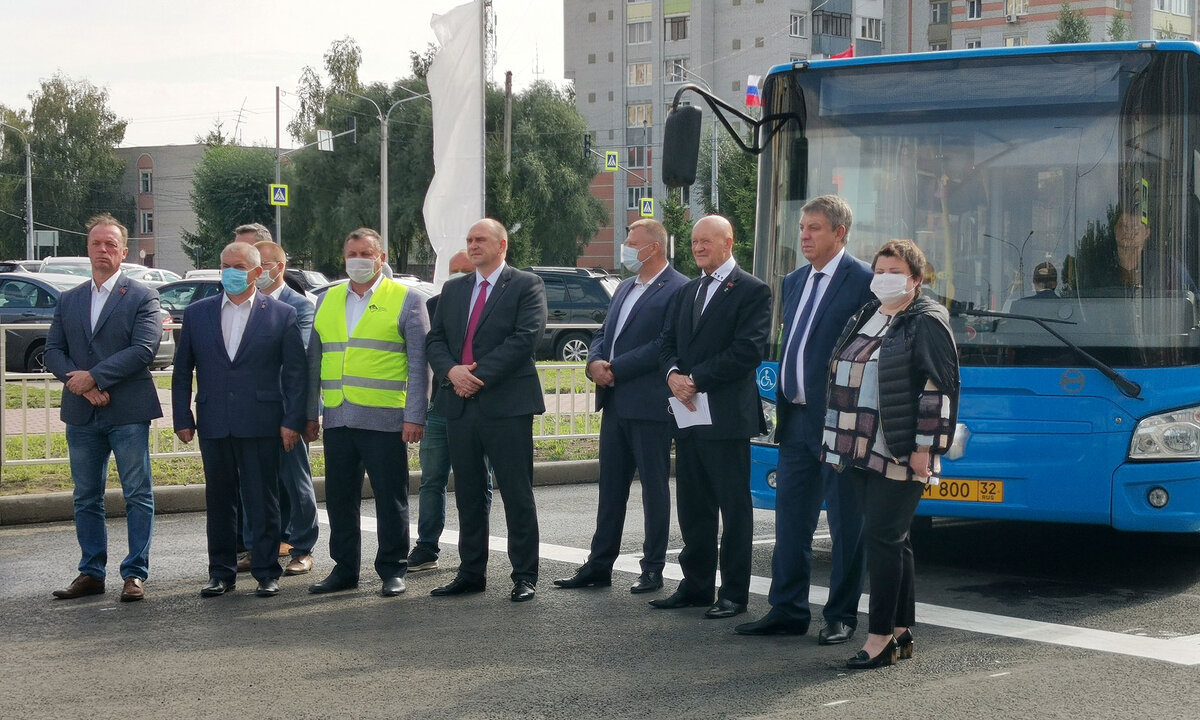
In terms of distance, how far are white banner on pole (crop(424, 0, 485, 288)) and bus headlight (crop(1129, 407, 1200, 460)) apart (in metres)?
5.80

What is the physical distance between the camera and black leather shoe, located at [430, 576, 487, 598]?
7.56 meters

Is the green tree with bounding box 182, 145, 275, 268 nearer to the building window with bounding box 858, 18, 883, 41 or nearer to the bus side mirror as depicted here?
the building window with bounding box 858, 18, 883, 41

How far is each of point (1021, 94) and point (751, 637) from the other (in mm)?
3296

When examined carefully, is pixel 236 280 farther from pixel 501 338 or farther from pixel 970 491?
pixel 970 491

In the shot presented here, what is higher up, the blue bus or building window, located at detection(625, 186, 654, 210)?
building window, located at detection(625, 186, 654, 210)

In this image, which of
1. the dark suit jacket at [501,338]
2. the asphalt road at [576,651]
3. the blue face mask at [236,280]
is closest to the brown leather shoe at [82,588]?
the asphalt road at [576,651]

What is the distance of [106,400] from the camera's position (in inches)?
295

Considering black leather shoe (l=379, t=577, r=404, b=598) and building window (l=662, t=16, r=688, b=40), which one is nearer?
black leather shoe (l=379, t=577, r=404, b=598)

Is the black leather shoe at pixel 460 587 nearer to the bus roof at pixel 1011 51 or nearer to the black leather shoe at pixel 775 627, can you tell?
the black leather shoe at pixel 775 627

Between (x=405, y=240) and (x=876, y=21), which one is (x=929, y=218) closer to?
(x=405, y=240)

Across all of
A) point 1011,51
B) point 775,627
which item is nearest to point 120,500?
point 775,627

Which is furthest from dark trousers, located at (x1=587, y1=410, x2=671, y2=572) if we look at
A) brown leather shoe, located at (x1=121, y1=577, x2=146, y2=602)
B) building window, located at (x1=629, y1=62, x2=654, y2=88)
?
building window, located at (x1=629, y1=62, x2=654, y2=88)

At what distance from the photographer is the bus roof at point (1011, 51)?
294 inches

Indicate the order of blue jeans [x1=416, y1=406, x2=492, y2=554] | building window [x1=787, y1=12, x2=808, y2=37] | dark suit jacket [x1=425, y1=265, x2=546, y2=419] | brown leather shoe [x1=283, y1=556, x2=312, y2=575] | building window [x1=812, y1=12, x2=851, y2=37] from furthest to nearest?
building window [x1=812, y1=12, x2=851, y2=37], building window [x1=787, y1=12, x2=808, y2=37], blue jeans [x1=416, y1=406, x2=492, y2=554], brown leather shoe [x1=283, y1=556, x2=312, y2=575], dark suit jacket [x1=425, y1=265, x2=546, y2=419]
